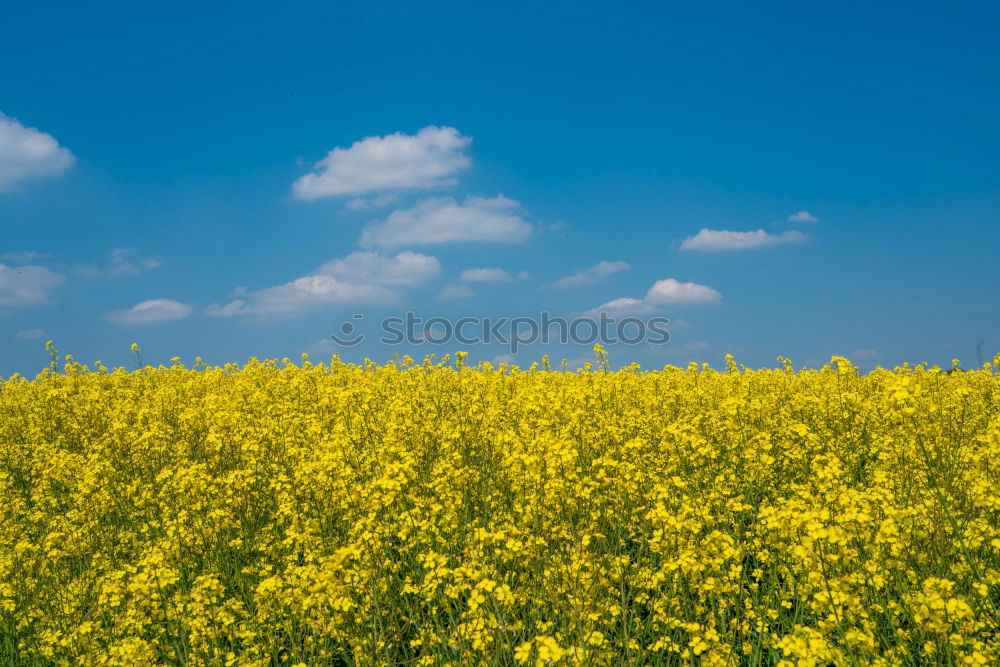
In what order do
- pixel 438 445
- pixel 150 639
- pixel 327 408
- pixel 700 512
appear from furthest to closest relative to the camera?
pixel 327 408, pixel 438 445, pixel 150 639, pixel 700 512

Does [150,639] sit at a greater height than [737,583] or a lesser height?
lesser

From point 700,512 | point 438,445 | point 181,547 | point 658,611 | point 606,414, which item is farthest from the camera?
point 606,414

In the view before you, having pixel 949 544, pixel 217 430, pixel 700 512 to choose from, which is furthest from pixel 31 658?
pixel 949 544

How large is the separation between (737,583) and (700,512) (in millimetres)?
595

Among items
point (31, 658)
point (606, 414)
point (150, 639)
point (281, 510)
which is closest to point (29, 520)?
point (31, 658)

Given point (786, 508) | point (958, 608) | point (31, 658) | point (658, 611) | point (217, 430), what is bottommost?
point (31, 658)

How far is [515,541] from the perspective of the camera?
4.78 metres

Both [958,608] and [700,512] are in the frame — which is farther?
[700,512]

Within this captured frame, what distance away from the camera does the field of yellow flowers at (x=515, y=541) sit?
448cm

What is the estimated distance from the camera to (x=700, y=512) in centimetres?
527

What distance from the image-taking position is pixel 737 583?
5.12m

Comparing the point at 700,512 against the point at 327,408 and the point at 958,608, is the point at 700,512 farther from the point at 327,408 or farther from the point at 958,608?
the point at 327,408

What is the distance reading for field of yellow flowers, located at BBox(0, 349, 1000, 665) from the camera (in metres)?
4.48

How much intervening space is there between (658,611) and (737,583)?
0.75 m
